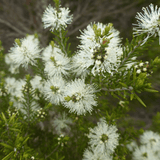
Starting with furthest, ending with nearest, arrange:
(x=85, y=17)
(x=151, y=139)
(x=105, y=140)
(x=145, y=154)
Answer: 1. (x=85, y=17)
2. (x=151, y=139)
3. (x=145, y=154)
4. (x=105, y=140)

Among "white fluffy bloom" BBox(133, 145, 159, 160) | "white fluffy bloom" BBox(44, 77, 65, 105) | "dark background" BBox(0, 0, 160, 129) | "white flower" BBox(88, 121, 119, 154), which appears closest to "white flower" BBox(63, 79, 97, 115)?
"white fluffy bloom" BBox(44, 77, 65, 105)

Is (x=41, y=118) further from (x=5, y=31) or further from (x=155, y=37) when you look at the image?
(x=5, y=31)

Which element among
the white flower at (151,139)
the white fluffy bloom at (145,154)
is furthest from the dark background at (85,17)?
the white fluffy bloom at (145,154)

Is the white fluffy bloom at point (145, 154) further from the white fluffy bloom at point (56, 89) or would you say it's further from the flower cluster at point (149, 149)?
the white fluffy bloom at point (56, 89)

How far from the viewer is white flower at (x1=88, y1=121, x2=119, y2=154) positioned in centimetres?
136

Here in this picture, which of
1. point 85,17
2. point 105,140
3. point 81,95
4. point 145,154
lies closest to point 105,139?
point 105,140

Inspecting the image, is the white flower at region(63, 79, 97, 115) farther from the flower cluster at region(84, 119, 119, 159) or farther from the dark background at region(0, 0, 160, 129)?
the dark background at region(0, 0, 160, 129)

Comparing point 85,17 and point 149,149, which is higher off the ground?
point 85,17

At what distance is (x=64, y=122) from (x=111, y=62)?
5.09 ft

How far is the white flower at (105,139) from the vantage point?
1364 millimetres

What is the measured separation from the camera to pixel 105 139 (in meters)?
1.37

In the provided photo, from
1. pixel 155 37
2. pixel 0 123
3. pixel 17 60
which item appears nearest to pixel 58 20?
pixel 17 60

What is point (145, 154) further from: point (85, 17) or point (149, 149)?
point (85, 17)

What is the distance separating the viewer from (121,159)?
1.44m
